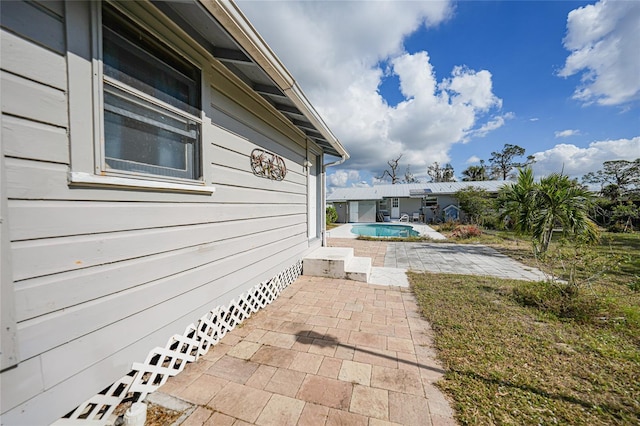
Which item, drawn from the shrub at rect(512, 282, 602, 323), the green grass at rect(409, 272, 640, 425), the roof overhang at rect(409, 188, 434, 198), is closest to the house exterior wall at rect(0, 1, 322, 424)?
the green grass at rect(409, 272, 640, 425)

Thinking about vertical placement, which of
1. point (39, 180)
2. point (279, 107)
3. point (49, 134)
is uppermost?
point (279, 107)

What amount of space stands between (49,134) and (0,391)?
129 centimetres

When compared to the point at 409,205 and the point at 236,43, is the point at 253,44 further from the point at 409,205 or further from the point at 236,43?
the point at 409,205

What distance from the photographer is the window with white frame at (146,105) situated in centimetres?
158

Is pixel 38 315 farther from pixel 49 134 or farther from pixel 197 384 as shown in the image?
pixel 197 384

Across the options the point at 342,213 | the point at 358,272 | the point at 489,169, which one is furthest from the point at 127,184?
the point at 489,169

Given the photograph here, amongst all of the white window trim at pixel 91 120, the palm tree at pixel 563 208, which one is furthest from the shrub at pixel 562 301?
the white window trim at pixel 91 120

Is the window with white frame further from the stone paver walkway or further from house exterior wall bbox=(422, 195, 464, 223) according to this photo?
house exterior wall bbox=(422, 195, 464, 223)

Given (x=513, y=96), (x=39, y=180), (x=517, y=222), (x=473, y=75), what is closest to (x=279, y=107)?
(x=39, y=180)

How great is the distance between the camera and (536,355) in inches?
93.7

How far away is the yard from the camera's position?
67.9 inches

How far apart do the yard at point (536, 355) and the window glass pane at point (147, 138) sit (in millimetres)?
2986

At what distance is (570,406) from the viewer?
1.74 m

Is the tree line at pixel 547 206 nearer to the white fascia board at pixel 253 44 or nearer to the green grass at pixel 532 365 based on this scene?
the green grass at pixel 532 365
